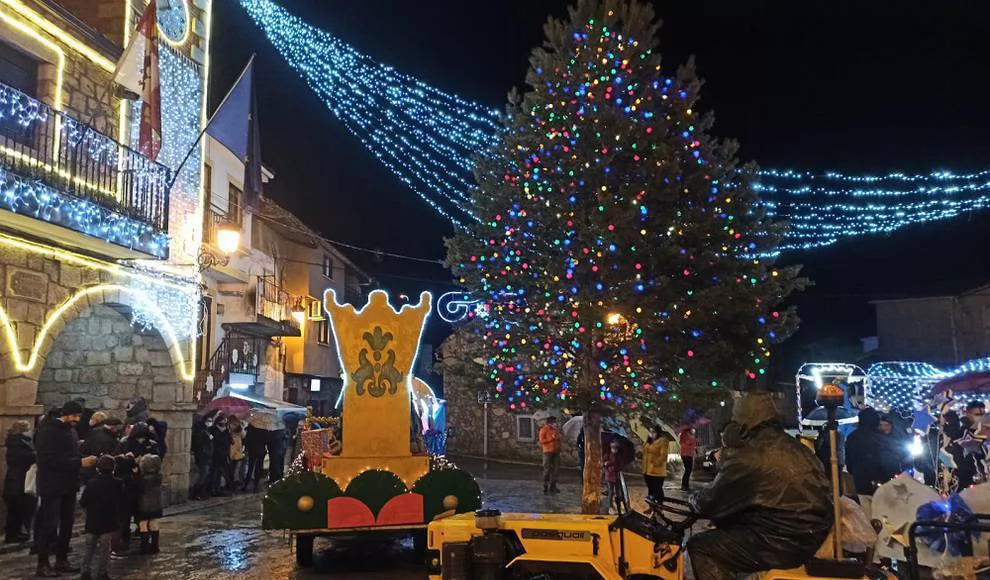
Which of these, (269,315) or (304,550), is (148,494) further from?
(269,315)

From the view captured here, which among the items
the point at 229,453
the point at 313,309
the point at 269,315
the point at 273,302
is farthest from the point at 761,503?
the point at 313,309

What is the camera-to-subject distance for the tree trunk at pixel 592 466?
39.8 feet

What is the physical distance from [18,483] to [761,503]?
9759 millimetres

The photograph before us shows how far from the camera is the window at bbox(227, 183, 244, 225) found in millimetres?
21641

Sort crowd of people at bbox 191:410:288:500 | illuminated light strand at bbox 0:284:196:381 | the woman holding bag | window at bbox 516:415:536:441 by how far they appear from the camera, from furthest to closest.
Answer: window at bbox 516:415:536:441, crowd of people at bbox 191:410:288:500, illuminated light strand at bbox 0:284:196:381, the woman holding bag

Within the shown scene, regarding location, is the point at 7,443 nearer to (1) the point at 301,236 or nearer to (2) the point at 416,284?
(1) the point at 301,236

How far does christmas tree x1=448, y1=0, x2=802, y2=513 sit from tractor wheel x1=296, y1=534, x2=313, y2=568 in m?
4.89

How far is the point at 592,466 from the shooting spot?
12352mm

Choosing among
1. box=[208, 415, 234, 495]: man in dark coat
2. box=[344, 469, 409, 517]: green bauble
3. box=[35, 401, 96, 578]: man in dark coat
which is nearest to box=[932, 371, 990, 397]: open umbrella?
box=[344, 469, 409, 517]: green bauble

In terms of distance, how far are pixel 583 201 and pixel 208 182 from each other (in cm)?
1170

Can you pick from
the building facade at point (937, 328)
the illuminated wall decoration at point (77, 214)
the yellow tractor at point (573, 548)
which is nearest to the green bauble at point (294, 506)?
the yellow tractor at point (573, 548)

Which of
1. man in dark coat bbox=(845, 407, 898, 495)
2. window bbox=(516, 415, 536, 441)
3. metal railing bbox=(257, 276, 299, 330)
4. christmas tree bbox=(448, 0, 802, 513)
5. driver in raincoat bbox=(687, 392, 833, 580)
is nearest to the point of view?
driver in raincoat bbox=(687, 392, 833, 580)

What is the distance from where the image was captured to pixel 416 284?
1927 inches

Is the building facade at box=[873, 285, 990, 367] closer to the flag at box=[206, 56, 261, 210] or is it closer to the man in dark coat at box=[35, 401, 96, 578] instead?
the flag at box=[206, 56, 261, 210]
